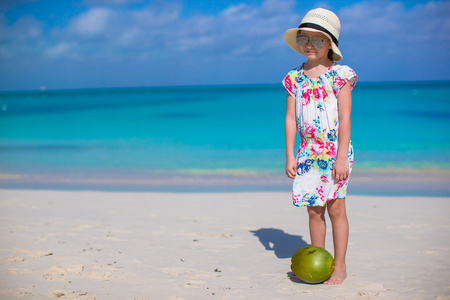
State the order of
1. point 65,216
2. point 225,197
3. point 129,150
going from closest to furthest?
point 65,216 → point 225,197 → point 129,150

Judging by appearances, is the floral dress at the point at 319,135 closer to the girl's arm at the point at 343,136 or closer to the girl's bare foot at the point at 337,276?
the girl's arm at the point at 343,136

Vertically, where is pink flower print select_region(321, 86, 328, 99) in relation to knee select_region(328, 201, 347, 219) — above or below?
above

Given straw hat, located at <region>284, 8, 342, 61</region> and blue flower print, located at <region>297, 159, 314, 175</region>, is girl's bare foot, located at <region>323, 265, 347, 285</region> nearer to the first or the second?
blue flower print, located at <region>297, 159, 314, 175</region>

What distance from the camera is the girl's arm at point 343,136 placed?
3635mm

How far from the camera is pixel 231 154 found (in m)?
13.1

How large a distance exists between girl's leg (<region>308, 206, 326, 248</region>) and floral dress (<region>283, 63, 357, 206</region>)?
16 centimetres

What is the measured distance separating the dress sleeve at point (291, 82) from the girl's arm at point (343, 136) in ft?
1.15

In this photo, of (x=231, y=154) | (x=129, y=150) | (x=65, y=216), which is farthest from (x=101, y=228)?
(x=129, y=150)

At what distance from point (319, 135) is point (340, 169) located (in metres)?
0.29

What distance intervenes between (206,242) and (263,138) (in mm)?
12037

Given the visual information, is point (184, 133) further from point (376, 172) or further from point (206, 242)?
point (206, 242)

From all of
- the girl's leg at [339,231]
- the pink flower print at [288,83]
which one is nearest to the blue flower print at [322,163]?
the girl's leg at [339,231]

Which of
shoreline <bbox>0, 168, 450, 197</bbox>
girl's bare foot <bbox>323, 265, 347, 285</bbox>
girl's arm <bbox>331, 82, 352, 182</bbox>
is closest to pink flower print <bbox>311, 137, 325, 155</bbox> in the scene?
girl's arm <bbox>331, 82, 352, 182</bbox>

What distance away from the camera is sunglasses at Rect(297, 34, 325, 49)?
3670 mm
